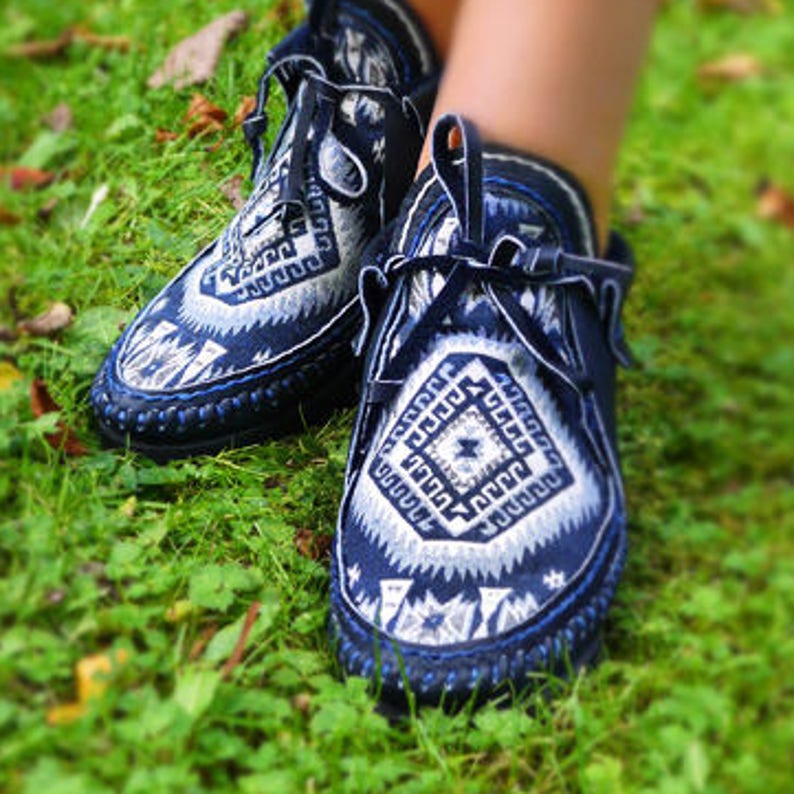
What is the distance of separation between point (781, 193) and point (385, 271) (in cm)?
Result: 175

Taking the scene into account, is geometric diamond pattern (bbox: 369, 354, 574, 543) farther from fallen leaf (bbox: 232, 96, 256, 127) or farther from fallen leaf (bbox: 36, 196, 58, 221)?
fallen leaf (bbox: 36, 196, 58, 221)

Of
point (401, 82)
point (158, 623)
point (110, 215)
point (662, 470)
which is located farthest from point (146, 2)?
point (158, 623)

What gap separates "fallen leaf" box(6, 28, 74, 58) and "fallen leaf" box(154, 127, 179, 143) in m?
0.68

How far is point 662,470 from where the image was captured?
210cm

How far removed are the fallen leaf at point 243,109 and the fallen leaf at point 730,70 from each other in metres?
1.66

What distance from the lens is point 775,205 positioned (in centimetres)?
299

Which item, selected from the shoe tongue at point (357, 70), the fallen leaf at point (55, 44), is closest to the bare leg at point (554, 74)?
the shoe tongue at point (357, 70)

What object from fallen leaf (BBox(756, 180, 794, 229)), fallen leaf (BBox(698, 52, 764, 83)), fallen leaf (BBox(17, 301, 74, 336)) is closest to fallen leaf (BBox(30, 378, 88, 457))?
fallen leaf (BBox(17, 301, 74, 336))

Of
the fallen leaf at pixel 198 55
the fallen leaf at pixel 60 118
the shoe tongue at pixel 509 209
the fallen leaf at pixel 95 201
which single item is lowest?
the fallen leaf at pixel 95 201

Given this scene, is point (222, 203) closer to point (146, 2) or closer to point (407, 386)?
point (407, 386)

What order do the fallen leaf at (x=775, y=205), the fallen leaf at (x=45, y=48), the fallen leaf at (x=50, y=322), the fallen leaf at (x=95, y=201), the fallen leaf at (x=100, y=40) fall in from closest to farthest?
the fallen leaf at (x=50, y=322) < the fallen leaf at (x=95, y=201) < the fallen leaf at (x=100, y=40) < the fallen leaf at (x=45, y=48) < the fallen leaf at (x=775, y=205)

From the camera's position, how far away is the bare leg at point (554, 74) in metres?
1.57

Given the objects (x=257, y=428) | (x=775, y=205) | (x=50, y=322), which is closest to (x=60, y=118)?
(x=50, y=322)

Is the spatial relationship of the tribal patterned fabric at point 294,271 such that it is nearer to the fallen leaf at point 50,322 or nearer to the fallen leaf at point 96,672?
the fallen leaf at point 50,322
